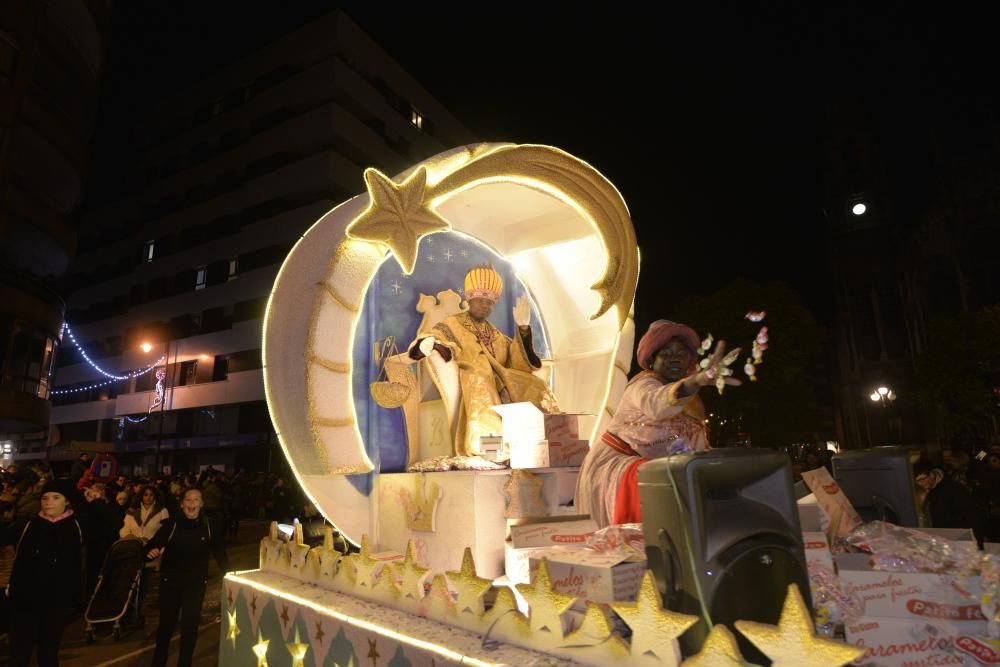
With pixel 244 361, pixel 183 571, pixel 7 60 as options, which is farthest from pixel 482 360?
pixel 244 361

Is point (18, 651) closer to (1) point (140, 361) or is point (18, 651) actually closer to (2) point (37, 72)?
(2) point (37, 72)

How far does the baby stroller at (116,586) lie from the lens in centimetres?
636

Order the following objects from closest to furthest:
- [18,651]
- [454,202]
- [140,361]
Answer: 1. [18,651]
2. [454,202]
3. [140,361]

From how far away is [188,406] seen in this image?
88.9ft

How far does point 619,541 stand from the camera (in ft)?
9.39

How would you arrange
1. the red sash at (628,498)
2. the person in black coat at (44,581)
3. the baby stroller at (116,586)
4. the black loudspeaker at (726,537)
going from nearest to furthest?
1. the black loudspeaker at (726,537)
2. the red sash at (628,498)
3. the person in black coat at (44,581)
4. the baby stroller at (116,586)

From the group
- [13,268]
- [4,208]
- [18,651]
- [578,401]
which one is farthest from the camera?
[13,268]

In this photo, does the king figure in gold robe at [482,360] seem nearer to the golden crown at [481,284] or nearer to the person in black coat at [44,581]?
the golden crown at [481,284]

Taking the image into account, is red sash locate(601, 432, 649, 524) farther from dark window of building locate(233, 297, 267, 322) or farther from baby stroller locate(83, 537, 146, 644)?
dark window of building locate(233, 297, 267, 322)

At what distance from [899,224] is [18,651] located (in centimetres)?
4517

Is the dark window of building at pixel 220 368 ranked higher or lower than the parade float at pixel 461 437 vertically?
higher

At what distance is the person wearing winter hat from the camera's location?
382cm

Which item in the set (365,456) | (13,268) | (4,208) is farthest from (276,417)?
(13,268)

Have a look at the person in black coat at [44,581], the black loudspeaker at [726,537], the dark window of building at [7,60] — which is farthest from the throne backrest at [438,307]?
the dark window of building at [7,60]
